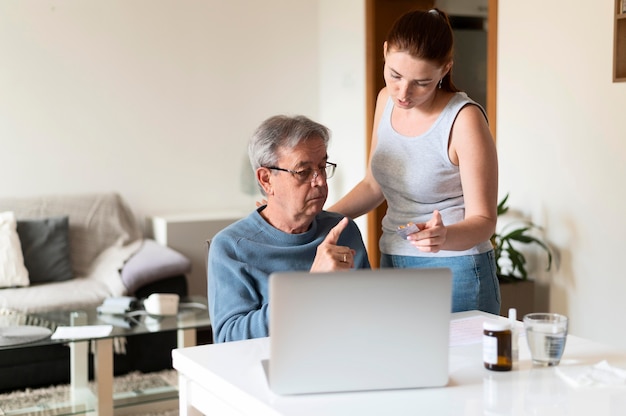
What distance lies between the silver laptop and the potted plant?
2439 millimetres

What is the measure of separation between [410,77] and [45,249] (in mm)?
2949

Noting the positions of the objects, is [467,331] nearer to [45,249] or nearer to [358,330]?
[358,330]

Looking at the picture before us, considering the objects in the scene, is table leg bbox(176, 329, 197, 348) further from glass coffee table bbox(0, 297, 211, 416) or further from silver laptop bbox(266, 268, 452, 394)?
silver laptop bbox(266, 268, 452, 394)

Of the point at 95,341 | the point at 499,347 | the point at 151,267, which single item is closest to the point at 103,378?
the point at 95,341

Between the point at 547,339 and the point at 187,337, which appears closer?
the point at 547,339

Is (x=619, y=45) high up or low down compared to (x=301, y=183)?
up

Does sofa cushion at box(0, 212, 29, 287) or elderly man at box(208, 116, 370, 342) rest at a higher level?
elderly man at box(208, 116, 370, 342)

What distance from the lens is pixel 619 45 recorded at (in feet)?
11.7

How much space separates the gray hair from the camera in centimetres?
212

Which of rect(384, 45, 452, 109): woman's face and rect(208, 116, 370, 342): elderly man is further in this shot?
rect(384, 45, 452, 109): woman's face

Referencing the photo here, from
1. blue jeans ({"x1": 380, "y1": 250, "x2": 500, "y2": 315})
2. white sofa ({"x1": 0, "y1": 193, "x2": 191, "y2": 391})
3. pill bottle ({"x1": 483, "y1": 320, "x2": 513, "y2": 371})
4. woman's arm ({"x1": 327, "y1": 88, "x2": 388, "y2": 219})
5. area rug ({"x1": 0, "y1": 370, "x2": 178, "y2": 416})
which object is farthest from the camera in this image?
white sofa ({"x1": 0, "y1": 193, "x2": 191, "y2": 391})

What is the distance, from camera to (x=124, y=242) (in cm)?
484

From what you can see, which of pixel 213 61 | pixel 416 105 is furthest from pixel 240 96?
pixel 416 105

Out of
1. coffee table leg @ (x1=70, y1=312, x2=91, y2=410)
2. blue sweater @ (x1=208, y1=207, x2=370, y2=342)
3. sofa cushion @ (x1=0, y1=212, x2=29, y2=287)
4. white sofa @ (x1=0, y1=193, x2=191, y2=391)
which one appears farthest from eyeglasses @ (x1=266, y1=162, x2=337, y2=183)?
sofa cushion @ (x1=0, y1=212, x2=29, y2=287)
